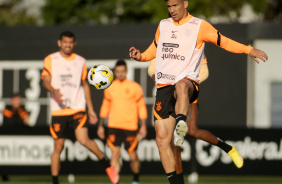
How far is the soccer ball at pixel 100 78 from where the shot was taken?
37.3 ft

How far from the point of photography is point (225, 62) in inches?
810

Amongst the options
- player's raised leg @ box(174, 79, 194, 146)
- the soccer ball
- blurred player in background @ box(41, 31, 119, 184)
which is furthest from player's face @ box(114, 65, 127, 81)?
player's raised leg @ box(174, 79, 194, 146)

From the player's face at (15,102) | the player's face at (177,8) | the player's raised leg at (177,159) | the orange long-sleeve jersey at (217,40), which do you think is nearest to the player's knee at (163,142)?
the player's raised leg at (177,159)

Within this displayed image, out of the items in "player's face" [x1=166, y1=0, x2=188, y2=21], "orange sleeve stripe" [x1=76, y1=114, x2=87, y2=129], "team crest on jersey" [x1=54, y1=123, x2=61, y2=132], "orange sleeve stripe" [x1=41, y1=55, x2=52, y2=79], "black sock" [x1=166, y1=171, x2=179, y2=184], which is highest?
"player's face" [x1=166, y1=0, x2=188, y2=21]

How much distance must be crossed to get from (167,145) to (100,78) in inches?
78.2

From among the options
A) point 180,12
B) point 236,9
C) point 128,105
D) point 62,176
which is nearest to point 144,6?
point 236,9

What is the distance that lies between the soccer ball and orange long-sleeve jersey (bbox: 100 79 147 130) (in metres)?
3.11

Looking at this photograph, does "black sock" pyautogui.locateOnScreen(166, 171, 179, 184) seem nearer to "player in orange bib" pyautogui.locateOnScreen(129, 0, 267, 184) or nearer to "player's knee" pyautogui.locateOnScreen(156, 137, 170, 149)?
"player in orange bib" pyautogui.locateOnScreen(129, 0, 267, 184)

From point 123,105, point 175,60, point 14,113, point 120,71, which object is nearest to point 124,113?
Result: point 123,105

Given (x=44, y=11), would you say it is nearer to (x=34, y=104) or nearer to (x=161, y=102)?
(x=34, y=104)

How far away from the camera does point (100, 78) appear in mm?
11398

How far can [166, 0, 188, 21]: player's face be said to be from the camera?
997 cm

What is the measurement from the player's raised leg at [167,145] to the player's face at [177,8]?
4.41 ft

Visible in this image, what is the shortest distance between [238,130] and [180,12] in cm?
689
